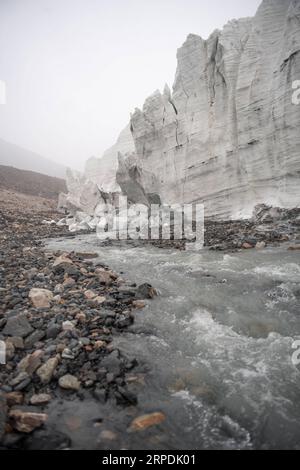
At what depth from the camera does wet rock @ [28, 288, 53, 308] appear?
5078 mm

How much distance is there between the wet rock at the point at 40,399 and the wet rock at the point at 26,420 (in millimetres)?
180

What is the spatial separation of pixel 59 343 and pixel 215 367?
7.57 ft

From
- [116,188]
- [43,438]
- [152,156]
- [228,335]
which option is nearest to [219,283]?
[228,335]

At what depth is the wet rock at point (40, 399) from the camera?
293 centimetres

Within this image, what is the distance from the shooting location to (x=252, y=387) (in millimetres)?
3217

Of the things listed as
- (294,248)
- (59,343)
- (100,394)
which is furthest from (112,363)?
(294,248)

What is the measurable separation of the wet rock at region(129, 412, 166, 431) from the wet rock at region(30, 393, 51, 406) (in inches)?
41.2

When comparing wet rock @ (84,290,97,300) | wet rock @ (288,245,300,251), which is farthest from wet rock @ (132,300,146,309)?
wet rock @ (288,245,300,251)

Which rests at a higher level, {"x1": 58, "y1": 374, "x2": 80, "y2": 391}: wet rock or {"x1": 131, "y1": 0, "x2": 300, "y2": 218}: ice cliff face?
{"x1": 131, "y1": 0, "x2": 300, "y2": 218}: ice cliff face

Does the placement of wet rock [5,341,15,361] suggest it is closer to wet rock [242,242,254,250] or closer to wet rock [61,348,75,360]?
wet rock [61,348,75,360]

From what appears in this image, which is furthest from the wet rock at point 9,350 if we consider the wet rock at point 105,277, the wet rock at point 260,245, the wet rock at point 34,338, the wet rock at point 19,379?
the wet rock at point 260,245
